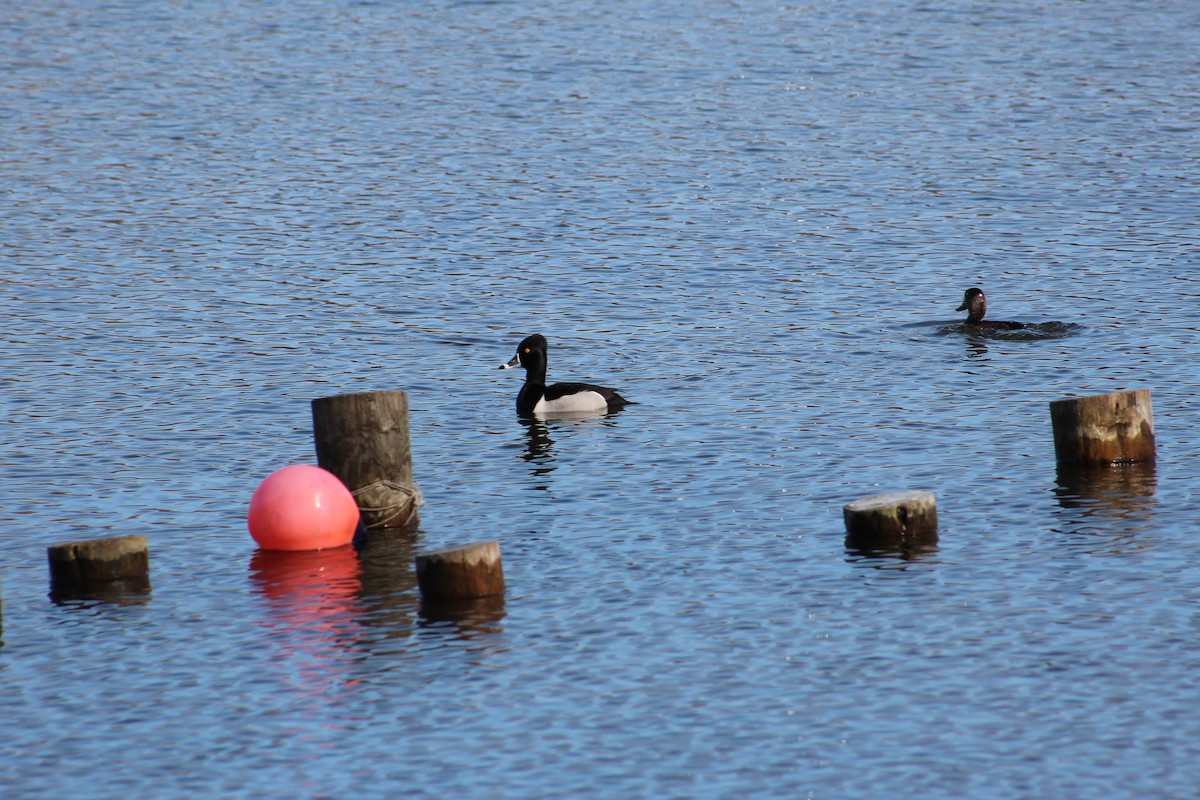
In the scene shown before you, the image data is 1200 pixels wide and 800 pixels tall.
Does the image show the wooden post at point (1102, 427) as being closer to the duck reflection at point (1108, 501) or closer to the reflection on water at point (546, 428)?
the duck reflection at point (1108, 501)

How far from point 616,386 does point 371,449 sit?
7.43 m

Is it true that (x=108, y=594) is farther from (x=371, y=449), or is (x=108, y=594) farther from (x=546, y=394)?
(x=546, y=394)

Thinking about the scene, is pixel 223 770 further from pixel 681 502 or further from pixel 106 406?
pixel 106 406

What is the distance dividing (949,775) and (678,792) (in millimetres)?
1641

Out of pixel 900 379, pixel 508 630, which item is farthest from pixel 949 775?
pixel 900 379

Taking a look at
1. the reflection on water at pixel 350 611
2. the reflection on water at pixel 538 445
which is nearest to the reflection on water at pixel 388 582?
the reflection on water at pixel 350 611

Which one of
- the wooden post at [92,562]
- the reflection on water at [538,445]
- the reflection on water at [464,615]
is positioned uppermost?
the reflection on water at [538,445]

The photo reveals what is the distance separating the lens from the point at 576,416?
21.1 m

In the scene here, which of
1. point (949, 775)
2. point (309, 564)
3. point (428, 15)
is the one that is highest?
point (428, 15)

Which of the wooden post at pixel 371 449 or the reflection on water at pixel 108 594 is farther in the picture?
the wooden post at pixel 371 449

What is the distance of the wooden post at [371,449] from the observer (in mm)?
15555

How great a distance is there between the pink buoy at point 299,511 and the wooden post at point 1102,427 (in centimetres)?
704

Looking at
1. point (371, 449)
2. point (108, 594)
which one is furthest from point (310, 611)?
point (371, 449)

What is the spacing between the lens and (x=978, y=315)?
24844 millimetres
